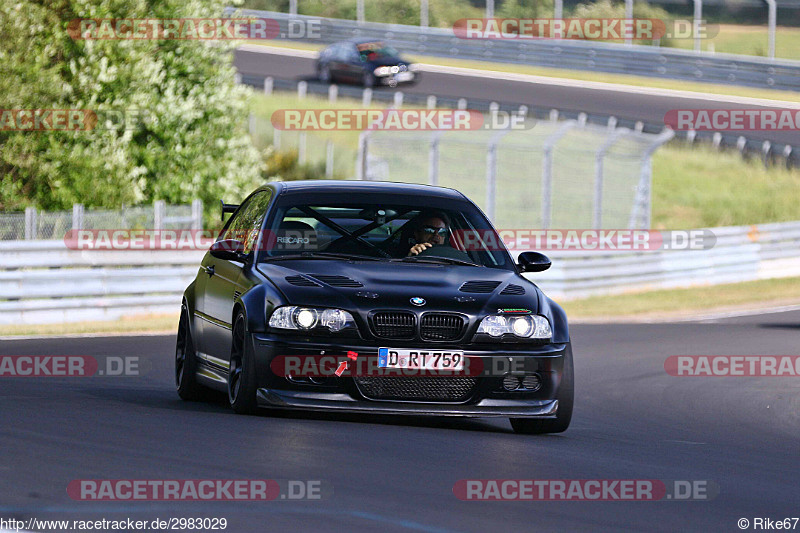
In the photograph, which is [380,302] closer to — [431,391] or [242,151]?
[431,391]

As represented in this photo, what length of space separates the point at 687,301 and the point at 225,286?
57.2 feet

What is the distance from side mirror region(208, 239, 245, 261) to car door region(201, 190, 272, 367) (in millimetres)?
45

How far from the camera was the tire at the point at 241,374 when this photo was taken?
8789 mm

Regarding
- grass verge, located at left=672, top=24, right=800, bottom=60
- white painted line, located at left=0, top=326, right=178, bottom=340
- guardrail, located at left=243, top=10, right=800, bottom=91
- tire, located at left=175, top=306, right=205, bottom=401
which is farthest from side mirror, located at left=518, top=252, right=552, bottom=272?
grass verge, located at left=672, top=24, right=800, bottom=60

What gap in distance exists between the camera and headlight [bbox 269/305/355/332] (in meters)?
8.64

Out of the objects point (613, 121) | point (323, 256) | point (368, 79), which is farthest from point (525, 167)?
point (323, 256)

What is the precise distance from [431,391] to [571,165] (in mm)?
28491

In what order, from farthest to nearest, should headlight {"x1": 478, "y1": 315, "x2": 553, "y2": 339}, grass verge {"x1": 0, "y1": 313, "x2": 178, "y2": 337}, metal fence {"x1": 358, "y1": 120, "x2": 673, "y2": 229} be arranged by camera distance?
1. metal fence {"x1": 358, "y1": 120, "x2": 673, "y2": 229}
2. grass verge {"x1": 0, "y1": 313, "x2": 178, "y2": 337}
3. headlight {"x1": 478, "y1": 315, "x2": 553, "y2": 339}

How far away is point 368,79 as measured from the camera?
160ft

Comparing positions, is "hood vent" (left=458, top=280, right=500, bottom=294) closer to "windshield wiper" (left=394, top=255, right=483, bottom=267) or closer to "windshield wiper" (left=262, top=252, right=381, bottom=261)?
"windshield wiper" (left=394, top=255, right=483, bottom=267)

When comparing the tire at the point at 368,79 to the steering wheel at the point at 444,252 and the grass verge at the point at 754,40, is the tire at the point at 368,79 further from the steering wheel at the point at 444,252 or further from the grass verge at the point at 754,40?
the steering wheel at the point at 444,252

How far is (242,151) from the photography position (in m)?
29.9

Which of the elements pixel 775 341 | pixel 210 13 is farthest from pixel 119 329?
pixel 210 13

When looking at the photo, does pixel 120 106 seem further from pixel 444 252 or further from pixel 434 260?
pixel 434 260
